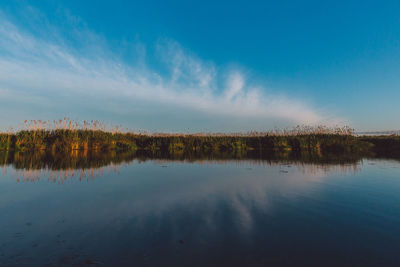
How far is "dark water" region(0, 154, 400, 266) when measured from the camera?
221 cm

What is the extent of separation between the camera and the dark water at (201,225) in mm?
2211

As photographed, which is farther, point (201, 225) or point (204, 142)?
point (204, 142)

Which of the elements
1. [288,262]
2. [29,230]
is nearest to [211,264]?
[288,262]

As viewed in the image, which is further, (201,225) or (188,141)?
(188,141)

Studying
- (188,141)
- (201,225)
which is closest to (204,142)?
(188,141)

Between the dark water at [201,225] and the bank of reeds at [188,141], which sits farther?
the bank of reeds at [188,141]

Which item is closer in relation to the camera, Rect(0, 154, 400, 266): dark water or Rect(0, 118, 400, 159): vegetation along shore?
Rect(0, 154, 400, 266): dark water

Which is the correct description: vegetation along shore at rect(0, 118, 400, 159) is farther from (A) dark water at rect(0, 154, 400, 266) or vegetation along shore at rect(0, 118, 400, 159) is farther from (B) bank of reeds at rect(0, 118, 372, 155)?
(A) dark water at rect(0, 154, 400, 266)

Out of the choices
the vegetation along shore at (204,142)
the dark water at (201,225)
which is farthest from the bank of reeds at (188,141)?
the dark water at (201,225)

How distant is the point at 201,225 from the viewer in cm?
309

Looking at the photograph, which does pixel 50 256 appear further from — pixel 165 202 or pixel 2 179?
pixel 2 179

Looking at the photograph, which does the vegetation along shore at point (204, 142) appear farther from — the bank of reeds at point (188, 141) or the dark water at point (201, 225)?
the dark water at point (201, 225)

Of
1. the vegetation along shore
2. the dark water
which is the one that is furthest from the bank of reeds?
the dark water

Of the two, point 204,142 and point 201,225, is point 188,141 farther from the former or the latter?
point 201,225
